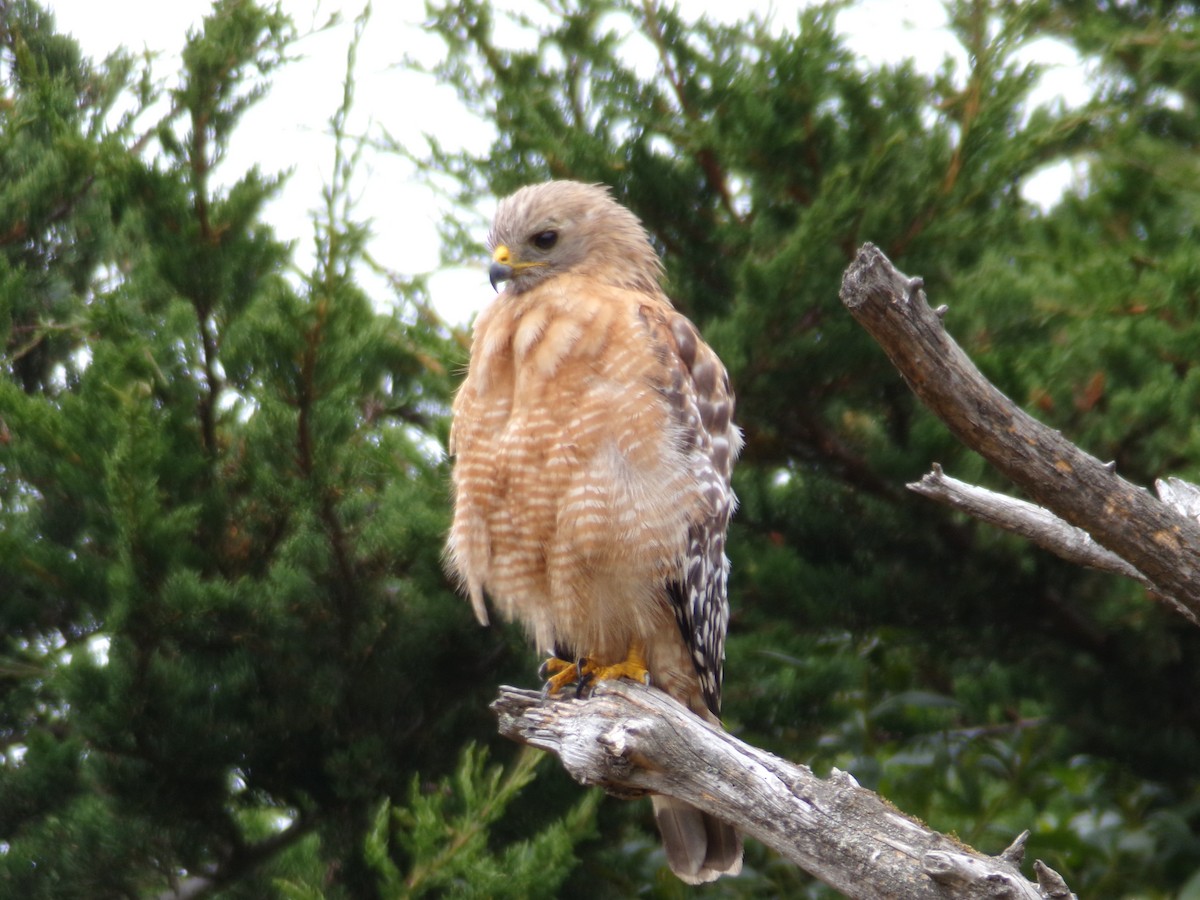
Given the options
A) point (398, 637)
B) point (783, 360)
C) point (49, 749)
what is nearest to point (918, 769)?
point (783, 360)

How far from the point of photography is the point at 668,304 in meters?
4.27

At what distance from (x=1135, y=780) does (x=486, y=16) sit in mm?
3453

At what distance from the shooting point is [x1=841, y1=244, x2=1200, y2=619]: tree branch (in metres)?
2.51

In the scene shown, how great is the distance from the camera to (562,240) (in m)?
4.25

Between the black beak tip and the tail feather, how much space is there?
1.51 m

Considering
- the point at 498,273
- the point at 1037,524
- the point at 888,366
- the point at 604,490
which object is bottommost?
the point at 1037,524

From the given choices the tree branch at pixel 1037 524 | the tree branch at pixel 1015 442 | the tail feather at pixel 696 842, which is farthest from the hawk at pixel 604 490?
the tree branch at pixel 1015 442

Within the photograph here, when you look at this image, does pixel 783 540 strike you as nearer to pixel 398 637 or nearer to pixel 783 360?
pixel 783 360

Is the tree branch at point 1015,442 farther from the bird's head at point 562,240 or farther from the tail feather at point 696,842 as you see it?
the bird's head at point 562,240

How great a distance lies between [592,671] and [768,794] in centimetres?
110

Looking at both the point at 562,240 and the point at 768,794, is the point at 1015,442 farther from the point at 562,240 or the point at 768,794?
the point at 562,240

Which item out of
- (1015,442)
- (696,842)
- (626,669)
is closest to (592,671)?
(626,669)

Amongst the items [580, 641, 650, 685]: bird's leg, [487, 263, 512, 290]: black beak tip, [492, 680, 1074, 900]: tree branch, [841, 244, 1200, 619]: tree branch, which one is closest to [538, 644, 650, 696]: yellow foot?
[580, 641, 650, 685]: bird's leg

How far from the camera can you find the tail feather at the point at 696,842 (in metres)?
3.89
